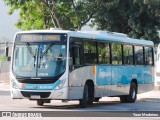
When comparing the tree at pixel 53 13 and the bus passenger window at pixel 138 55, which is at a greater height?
the tree at pixel 53 13

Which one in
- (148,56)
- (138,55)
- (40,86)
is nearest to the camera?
(40,86)

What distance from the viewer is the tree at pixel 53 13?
141ft

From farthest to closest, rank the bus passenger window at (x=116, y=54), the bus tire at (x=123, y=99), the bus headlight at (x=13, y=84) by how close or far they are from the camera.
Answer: the bus tire at (x=123, y=99) < the bus passenger window at (x=116, y=54) < the bus headlight at (x=13, y=84)

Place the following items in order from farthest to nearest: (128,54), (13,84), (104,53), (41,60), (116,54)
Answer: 1. (128,54)
2. (116,54)
3. (104,53)
4. (13,84)
5. (41,60)

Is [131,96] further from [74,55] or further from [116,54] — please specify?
[74,55]

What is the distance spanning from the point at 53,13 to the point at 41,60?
2160 cm

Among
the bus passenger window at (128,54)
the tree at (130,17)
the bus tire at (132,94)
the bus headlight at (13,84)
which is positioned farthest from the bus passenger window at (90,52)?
the tree at (130,17)

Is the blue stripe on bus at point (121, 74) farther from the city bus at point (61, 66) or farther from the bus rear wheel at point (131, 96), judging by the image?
the bus rear wheel at point (131, 96)

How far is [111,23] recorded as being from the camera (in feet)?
148

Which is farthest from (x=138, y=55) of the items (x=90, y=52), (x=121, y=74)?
(x=90, y=52)

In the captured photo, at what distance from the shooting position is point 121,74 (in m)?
25.4

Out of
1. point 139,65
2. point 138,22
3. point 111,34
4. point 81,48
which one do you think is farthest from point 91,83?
point 138,22

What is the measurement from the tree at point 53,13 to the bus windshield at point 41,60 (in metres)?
20.7

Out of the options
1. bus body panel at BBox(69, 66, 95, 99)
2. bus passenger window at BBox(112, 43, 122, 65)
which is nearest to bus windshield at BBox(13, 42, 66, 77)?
bus body panel at BBox(69, 66, 95, 99)
